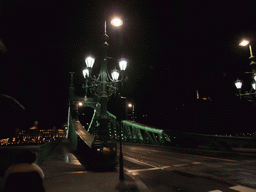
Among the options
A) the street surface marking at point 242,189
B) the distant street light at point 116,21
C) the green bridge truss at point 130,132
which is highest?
the distant street light at point 116,21

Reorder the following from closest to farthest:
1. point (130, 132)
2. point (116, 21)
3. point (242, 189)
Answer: point (242, 189)
point (116, 21)
point (130, 132)

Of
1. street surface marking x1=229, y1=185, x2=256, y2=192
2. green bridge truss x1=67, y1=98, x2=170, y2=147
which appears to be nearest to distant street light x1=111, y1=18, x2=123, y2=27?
green bridge truss x1=67, y1=98, x2=170, y2=147

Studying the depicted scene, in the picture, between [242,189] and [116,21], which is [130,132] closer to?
[242,189]

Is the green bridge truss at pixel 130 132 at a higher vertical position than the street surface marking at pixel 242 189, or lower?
higher

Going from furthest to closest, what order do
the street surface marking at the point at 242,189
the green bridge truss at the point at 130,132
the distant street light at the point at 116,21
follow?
1. the green bridge truss at the point at 130,132
2. the distant street light at the point at 116,21
3. the street surface marking at the point at 242,189

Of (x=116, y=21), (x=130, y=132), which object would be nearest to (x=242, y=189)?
(x=116, y=21)

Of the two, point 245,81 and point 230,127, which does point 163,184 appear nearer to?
point 245,81

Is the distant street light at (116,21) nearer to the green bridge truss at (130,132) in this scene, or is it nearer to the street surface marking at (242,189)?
the green bridge truss at (130,132)

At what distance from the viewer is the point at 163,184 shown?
21.1ft

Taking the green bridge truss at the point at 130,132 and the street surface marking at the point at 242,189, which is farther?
the green bridge truss at the point at 130,132

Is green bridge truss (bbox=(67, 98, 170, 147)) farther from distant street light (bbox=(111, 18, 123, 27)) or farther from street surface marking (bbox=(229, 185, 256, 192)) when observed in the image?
street surface marking (bbox=(229, 185, 256, 192))

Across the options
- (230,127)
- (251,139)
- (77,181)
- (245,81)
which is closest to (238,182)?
(77,181)

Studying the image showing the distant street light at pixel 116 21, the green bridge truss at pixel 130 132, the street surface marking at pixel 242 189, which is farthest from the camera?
the green bridge truss at pixel 130 132

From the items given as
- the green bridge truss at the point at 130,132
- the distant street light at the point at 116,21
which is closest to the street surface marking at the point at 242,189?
the green bridge truss at the point at 130,132
